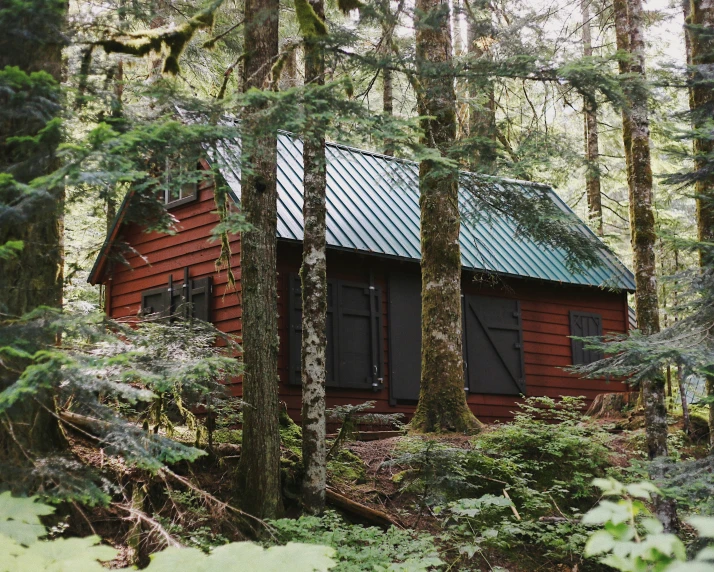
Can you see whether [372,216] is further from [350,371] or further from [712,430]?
[712,430]

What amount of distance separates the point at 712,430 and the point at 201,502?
19.0 ft

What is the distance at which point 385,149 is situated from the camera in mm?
6609

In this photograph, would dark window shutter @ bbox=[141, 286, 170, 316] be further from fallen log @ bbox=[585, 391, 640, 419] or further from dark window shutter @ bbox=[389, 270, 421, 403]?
fallen log @ bbox=[585, 391, 640, 419]

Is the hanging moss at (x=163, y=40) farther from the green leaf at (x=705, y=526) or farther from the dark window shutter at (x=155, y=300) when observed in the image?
the dark window shutter at (x=155, y=300)

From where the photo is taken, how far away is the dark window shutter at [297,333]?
37.7 ft

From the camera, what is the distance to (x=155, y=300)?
13.4m

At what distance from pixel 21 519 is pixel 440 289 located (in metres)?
8.17

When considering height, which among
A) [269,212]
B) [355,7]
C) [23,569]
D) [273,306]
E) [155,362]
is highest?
[355,7]

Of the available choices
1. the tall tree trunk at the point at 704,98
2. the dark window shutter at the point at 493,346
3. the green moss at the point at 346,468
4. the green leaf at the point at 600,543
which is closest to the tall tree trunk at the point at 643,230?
the tall tree trunk at the point at 704,98

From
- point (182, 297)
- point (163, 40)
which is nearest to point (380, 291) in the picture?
point (182, 297)

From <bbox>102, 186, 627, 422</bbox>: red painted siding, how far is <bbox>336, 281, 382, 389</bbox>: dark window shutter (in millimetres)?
197

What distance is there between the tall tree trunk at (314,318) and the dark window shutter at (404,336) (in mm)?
4919

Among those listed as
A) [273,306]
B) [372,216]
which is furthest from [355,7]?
[372,216]

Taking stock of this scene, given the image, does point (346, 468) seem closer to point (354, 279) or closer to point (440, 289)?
point (440, 289)
